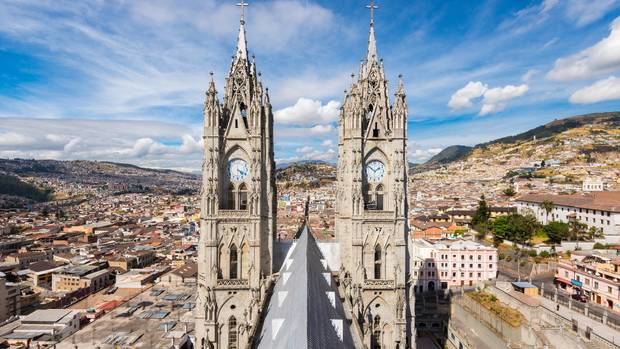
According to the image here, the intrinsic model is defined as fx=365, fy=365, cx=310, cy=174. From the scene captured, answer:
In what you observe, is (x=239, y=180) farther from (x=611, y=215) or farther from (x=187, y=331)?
(x=611, y=215)

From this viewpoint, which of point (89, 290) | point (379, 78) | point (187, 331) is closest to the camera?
point (379, 78)

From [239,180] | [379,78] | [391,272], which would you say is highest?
[379,78]

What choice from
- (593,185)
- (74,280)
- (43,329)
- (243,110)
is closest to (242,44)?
(243,110)

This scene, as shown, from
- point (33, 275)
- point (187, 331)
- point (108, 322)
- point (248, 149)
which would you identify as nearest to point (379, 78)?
point (248, 149)

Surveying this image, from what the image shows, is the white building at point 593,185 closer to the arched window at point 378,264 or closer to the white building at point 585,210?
the white building at point 585,210

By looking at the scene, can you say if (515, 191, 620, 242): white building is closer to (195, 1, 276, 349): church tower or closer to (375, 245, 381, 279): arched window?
(375, 245, 381, 279): arched window

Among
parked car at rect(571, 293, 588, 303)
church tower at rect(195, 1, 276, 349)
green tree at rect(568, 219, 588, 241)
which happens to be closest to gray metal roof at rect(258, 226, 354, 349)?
church tower at rect(195, 1, 276, 349)

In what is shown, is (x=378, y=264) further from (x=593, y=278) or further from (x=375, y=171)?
(x=593, y=278)

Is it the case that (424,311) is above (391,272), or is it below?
below
